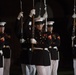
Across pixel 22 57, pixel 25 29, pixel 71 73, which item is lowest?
pixel 71 73

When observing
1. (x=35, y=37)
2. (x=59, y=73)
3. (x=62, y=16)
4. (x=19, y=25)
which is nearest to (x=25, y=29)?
(x=19, y=25)

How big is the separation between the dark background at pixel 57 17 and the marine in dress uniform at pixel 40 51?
16.6 ft

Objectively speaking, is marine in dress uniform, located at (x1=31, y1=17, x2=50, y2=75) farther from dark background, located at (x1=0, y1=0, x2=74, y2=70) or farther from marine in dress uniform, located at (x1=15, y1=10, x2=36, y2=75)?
dark background, located at (x1=0, y1=0, x2=74, y2=70)

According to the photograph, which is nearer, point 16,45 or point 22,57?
point 22,57

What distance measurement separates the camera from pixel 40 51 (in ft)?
27.9

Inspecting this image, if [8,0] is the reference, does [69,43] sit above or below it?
below

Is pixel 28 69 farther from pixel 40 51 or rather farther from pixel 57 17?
pixel 57 17

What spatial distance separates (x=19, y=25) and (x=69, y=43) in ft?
14.7

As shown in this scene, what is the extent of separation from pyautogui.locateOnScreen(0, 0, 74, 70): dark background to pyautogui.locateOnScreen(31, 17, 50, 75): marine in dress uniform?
Answer: 5.05 m

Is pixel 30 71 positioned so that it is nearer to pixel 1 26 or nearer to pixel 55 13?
pixel 1 26

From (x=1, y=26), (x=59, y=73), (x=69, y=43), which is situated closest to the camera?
(x=1, y=26)

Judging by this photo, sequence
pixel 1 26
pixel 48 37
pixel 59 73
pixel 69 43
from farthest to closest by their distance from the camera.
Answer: pixel 69 43 → pixel 59 73 → pixel 1 26 → pixel 48 37

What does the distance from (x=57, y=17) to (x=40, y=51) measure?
564cm

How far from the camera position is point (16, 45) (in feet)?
47.4
